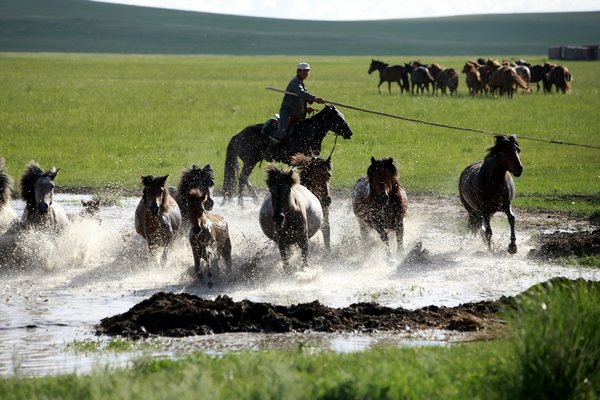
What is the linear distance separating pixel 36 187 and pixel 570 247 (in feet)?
25.1

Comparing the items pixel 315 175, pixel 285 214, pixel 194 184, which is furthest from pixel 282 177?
pixel 315 175

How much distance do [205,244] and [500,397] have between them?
6599mm

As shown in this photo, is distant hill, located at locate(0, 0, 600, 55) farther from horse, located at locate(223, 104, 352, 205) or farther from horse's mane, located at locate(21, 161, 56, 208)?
horse's mane, located at locate(21, 161, 56, 208)

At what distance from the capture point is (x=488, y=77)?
192ft

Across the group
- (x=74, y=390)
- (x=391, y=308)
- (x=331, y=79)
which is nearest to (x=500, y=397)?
(x=74, y=390)

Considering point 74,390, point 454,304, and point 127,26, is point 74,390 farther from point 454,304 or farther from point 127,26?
point 127,26

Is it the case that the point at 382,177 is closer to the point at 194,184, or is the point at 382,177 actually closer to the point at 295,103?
the point at 194,184

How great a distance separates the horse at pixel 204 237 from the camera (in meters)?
13.5

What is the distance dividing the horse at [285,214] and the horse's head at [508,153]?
3340mm

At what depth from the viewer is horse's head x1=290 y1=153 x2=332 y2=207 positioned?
54.6ft

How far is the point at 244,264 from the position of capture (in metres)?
A: 14.1

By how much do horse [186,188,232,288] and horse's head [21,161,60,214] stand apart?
2.45m

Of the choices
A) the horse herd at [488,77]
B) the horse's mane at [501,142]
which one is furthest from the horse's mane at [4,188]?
the horse herd at [488,77]

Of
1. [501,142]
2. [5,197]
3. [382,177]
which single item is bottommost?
[5,197]
